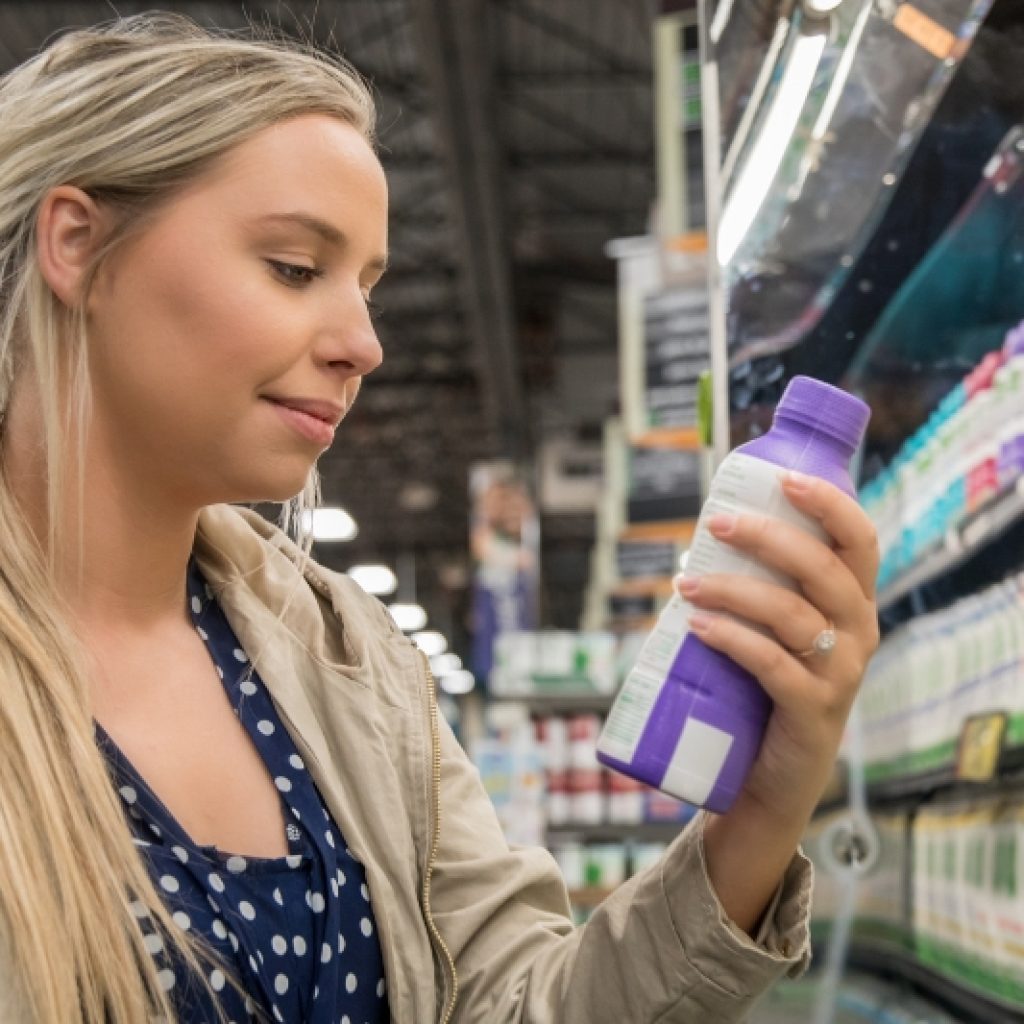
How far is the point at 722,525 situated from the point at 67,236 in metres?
0.72

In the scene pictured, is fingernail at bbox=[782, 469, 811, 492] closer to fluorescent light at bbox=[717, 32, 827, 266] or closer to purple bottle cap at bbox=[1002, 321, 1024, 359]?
purple bottle cap at bbox=[1002, 321, 1024, 359]

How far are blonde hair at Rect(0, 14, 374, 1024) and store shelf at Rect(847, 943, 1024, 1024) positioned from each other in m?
0.75

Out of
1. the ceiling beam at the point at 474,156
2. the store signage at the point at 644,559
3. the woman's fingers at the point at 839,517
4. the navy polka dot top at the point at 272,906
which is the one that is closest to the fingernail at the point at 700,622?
the woman's fingers at the point at 839,517

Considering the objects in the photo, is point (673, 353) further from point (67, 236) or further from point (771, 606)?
point (771, 606)

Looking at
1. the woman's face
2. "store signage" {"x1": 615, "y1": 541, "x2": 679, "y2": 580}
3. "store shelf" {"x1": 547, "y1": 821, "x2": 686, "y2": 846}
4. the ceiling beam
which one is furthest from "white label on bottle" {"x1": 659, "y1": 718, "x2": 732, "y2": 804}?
the ceiling beam

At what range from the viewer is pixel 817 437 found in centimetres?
122

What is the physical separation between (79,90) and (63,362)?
0.27m

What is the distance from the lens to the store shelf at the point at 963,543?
1450 mm

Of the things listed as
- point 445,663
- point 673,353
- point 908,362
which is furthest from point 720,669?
point 445,663

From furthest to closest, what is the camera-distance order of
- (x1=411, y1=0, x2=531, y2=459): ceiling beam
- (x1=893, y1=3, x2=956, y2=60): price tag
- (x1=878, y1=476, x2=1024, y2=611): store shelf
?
(x1=411, y1=0, x2=531, y2=459): ceiling beam, (x1=893, y1=3, x2=956, y2=60): price tag, (x1=878, y1=476, x2=1024, y2=611): store shelf

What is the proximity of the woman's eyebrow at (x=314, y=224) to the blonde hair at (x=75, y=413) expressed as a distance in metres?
0.09

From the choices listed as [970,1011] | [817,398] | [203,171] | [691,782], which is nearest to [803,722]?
[691,782]

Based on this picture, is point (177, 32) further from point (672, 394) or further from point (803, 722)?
point (672, 394)

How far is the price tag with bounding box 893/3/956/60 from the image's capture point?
5.18 feet
